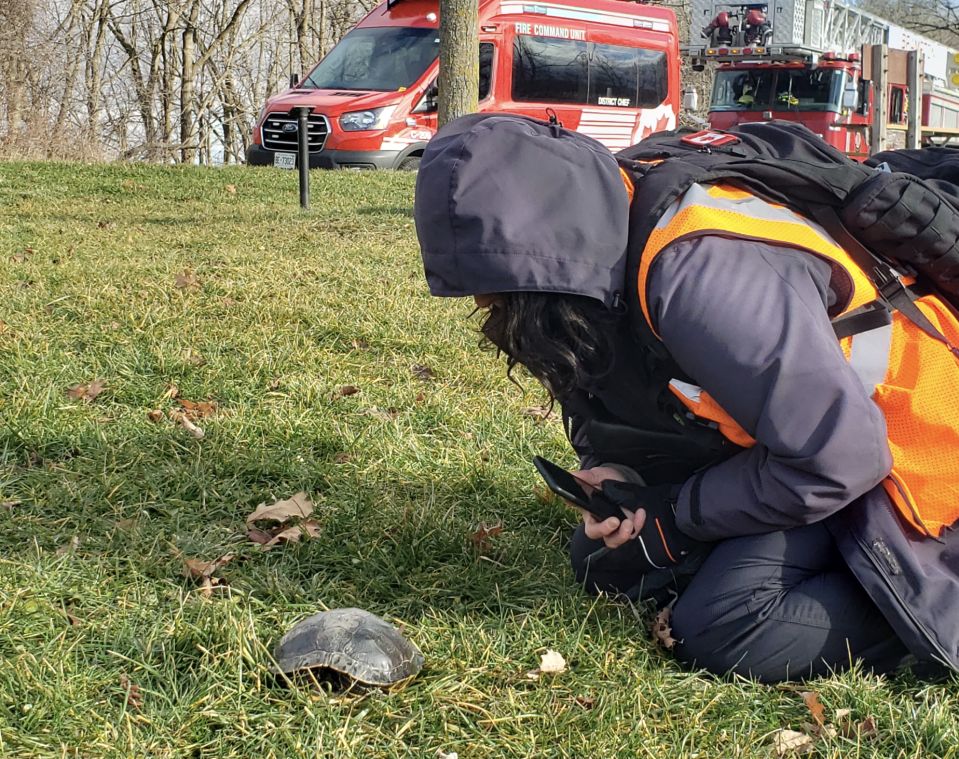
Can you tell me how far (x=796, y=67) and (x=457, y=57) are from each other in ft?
39.5

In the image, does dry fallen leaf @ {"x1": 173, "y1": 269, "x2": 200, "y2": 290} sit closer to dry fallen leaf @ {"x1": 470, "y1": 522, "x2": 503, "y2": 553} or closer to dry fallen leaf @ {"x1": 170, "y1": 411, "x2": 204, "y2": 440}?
dry fallen leaf @ {"x1": 170, "y1": 411, "x2": 204, "y2": 440}

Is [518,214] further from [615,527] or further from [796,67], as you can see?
[796,67]

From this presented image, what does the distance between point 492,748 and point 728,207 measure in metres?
1.28

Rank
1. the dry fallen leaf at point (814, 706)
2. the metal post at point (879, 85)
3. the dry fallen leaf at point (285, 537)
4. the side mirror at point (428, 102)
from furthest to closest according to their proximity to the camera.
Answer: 1. the side mirror at point (428, 102)
2. the metal post at point (879, 85)
3. the dry fallen leaf at point (285, 537)
4. the dry fallen leaf at point (814, 706)

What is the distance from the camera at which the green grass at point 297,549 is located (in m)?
2.31

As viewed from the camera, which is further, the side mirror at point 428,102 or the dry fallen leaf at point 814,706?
the side mirror at point 428,102

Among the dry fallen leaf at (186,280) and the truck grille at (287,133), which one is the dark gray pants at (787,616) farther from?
the truck grille at (287,133)

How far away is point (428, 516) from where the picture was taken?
3289 millimetres

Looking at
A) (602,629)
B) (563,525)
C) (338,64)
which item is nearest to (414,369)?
(563,525)

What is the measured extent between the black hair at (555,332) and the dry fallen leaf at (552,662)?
689mm

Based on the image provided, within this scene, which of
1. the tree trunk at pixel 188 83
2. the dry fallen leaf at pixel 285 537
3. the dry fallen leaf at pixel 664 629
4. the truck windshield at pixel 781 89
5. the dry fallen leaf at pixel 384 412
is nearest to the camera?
the dry fallen leaf at pixel 664 629

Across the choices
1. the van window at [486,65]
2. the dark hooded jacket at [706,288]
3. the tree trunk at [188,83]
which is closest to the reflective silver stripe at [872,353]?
the dark hooded jacket at [706,288]

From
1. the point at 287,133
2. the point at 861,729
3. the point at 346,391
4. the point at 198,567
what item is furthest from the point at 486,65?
the point at 861,729

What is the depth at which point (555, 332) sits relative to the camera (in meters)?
2.32
